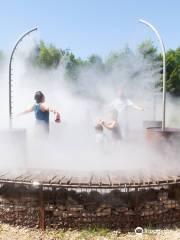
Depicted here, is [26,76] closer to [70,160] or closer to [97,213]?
[70,160]

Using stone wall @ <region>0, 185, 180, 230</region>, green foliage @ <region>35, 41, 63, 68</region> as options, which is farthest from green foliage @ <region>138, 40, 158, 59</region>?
stone wall @ <region>0, 185, 180, 230</region>

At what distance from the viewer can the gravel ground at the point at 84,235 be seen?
545cm

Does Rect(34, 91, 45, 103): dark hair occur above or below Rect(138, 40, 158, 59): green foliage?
below

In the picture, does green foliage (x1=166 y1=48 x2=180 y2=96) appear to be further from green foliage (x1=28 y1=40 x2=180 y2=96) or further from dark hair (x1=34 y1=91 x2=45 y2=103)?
dark hair (x1=34 y1=91 x2=45 y2=103)

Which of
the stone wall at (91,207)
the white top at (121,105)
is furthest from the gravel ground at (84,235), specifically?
the white top at (121,105)

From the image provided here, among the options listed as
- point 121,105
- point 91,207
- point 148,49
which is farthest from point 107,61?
point 91,207

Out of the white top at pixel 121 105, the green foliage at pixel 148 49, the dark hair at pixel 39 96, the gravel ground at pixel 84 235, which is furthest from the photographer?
the green foliage at pixel 148 49

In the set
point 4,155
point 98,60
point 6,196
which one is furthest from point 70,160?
point 98,60

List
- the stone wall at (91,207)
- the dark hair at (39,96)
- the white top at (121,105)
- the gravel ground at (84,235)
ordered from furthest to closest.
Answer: the white top at (121,105) → the dark hair at (39,96) → the stone wall at (91,207) → the gravel ground at (84,235)

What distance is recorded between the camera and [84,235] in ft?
18.0

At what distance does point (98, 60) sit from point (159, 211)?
34696mm

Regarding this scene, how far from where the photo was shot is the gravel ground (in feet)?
17.9

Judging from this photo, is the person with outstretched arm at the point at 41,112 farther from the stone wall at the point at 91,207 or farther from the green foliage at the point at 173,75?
the green foliage at the point at 173,75

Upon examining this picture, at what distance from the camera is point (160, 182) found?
5.51 m
